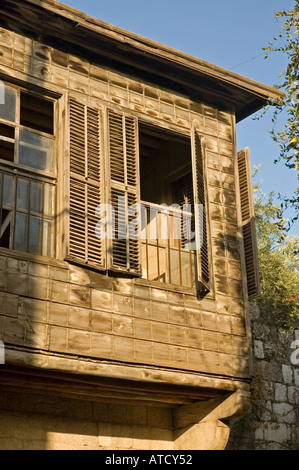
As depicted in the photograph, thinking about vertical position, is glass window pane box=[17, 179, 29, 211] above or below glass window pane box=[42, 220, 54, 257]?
above

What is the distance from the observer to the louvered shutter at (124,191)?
26.7 feet

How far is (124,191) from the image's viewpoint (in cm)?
841

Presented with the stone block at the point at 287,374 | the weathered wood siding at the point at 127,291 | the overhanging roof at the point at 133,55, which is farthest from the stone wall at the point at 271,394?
the overhanging roof at the point at 133,55

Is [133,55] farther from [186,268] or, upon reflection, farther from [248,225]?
[186,268]

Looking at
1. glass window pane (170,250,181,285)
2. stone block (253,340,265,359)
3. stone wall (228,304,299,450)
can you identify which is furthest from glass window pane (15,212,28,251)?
stone block (253,340,265,359)

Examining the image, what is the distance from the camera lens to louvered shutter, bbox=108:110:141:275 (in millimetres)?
8148

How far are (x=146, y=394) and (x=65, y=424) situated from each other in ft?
3.01

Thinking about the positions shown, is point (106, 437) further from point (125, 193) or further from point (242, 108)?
point (242, 108)

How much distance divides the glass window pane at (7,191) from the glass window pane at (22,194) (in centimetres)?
9

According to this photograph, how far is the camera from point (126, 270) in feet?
26.6

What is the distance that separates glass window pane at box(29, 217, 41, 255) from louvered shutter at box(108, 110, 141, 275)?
29.3 inches

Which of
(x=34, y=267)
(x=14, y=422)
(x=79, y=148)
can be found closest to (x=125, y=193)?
(x=79, y=148)

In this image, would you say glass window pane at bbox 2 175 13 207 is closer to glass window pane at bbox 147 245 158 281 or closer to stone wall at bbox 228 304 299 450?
glass window pane at bbox 147 245 158 281

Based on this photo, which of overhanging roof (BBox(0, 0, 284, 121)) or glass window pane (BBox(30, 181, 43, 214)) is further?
overhanging roof (BBox(0, 0, 284, 121))
